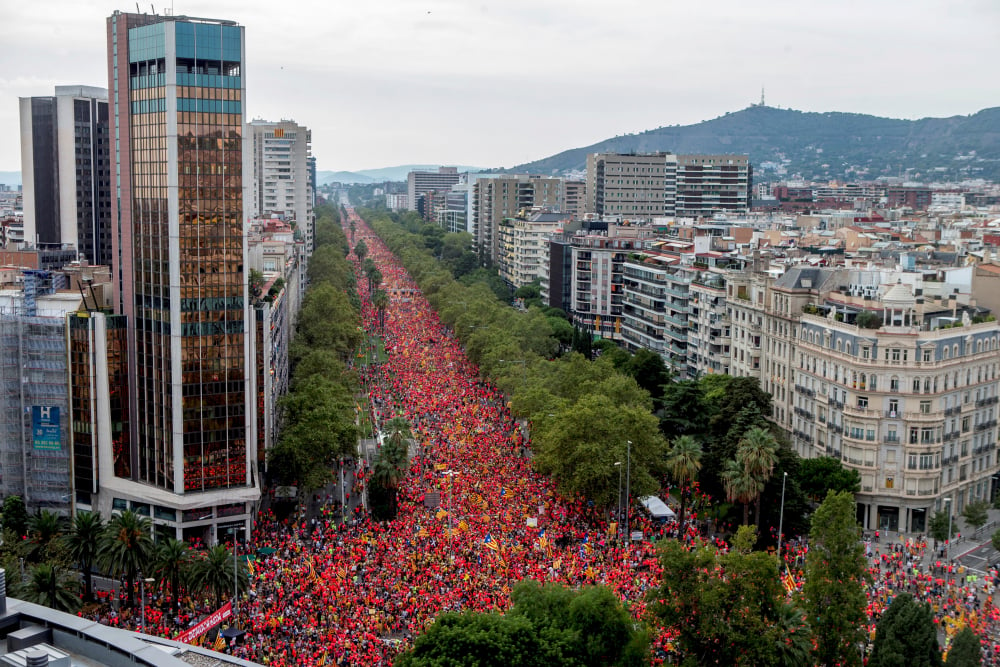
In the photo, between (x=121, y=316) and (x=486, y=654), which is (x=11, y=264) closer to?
(x=121, y=316)

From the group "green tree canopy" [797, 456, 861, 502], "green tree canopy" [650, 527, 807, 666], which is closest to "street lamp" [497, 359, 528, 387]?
"green tree canopy" [797, 456, 861, 502]

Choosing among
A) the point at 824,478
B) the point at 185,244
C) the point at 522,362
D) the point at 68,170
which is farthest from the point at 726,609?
the point at 68,170

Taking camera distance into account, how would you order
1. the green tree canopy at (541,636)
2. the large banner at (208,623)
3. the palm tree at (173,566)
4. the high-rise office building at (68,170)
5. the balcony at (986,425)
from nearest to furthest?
the green tree canopy at (541,636) < the large banner at (208,623) < the palm tree at (173,566) < the balcony at (986,425) < the high-rise office building at (68,170)

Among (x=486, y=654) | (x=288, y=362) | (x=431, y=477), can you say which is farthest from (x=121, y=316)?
(x=288, y=362)

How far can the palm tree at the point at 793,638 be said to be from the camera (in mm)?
49438

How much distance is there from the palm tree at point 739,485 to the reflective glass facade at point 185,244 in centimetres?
3438

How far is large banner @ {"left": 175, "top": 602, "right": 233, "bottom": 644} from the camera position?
180ft

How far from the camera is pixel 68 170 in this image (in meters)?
161

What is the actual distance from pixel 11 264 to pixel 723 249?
9015cm

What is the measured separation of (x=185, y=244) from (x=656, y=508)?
39.8m

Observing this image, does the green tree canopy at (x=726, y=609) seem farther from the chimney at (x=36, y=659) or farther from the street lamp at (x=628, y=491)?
the chimney at (x=36, y=659)

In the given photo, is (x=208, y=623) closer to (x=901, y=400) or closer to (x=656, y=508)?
(x=656, y=508)

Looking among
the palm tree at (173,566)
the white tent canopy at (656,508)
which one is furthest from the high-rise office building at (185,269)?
the white tent canopy at (656,508)

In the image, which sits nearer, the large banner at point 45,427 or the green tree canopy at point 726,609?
the green tree canopy at point 726,609
